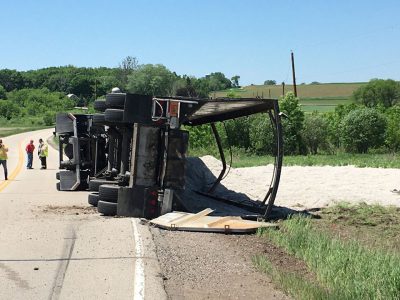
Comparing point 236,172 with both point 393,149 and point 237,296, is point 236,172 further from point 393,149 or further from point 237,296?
point 393,149

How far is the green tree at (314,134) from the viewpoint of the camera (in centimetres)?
4953

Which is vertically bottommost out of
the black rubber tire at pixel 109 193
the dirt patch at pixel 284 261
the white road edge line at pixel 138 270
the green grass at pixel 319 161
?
the green grass at pixel 319 161

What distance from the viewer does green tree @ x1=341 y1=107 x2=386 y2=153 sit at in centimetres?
4906

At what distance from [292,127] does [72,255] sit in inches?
1560

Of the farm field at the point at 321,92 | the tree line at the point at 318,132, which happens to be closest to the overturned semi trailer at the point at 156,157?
the tree line at the point at 318,132

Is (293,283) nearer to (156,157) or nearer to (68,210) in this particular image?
(156,157)

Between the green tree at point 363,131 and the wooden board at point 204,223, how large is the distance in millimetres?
38149

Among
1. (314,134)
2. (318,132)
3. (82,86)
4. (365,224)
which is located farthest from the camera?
(82,86)

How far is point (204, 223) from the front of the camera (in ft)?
40.1

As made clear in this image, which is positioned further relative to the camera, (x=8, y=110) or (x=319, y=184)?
(x=8, y=110)

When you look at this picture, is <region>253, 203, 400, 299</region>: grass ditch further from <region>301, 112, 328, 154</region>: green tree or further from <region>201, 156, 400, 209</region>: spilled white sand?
<region>301, 112, 328, 154</region>: green tree

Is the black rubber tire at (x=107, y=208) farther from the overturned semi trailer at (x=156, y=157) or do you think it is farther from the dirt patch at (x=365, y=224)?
the dirt patch at (x=365, y=224)

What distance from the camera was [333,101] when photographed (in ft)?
334

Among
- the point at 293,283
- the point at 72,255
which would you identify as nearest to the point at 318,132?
the point at 72,255
